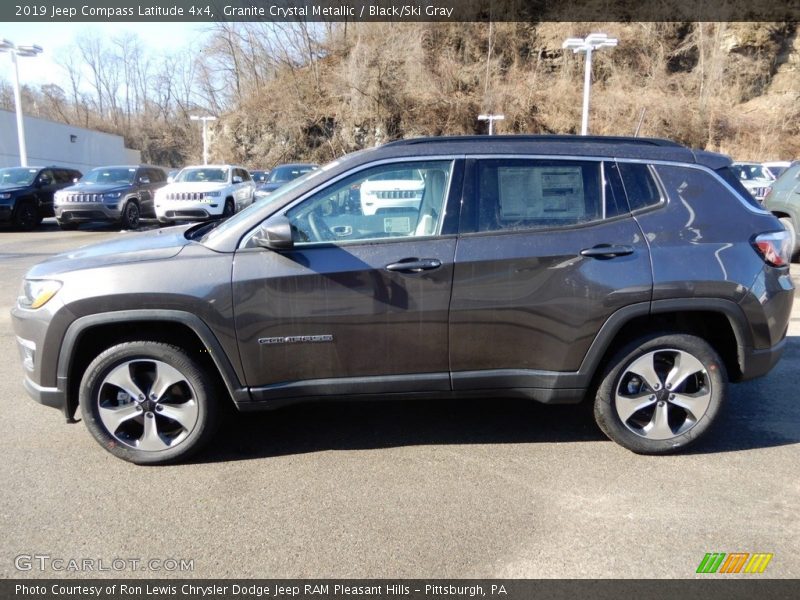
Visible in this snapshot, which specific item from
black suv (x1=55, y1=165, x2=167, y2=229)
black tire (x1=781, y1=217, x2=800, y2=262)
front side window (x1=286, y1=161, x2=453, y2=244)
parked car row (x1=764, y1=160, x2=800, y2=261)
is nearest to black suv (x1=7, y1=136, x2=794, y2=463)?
front side window (x1=286, y1=161, x2=453, y2=244)

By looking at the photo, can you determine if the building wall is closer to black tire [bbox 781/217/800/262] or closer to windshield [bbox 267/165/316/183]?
windshield [bbox 267/165/316/183]

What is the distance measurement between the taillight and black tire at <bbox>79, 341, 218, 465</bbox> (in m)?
3.32

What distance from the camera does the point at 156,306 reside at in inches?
131

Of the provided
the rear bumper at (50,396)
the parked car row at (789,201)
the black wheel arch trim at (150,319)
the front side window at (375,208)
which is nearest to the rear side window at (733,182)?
the front side window at (375,208)

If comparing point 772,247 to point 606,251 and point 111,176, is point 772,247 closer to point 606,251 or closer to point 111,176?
point 606,251

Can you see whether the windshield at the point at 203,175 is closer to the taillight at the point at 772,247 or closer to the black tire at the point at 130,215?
the black tire at the point at 130,215

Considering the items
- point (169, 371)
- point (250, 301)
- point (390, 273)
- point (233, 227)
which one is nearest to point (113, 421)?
point (169, 371)

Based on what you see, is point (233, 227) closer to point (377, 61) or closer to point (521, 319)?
point (521, 319)

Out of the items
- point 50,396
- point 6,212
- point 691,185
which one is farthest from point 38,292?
point 6,212

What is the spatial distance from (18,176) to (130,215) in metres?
3.52

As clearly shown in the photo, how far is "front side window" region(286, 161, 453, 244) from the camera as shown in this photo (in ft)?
11.4

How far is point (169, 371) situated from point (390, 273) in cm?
139

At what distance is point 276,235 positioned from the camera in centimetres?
327

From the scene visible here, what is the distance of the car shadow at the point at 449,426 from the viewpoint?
3818 mm
